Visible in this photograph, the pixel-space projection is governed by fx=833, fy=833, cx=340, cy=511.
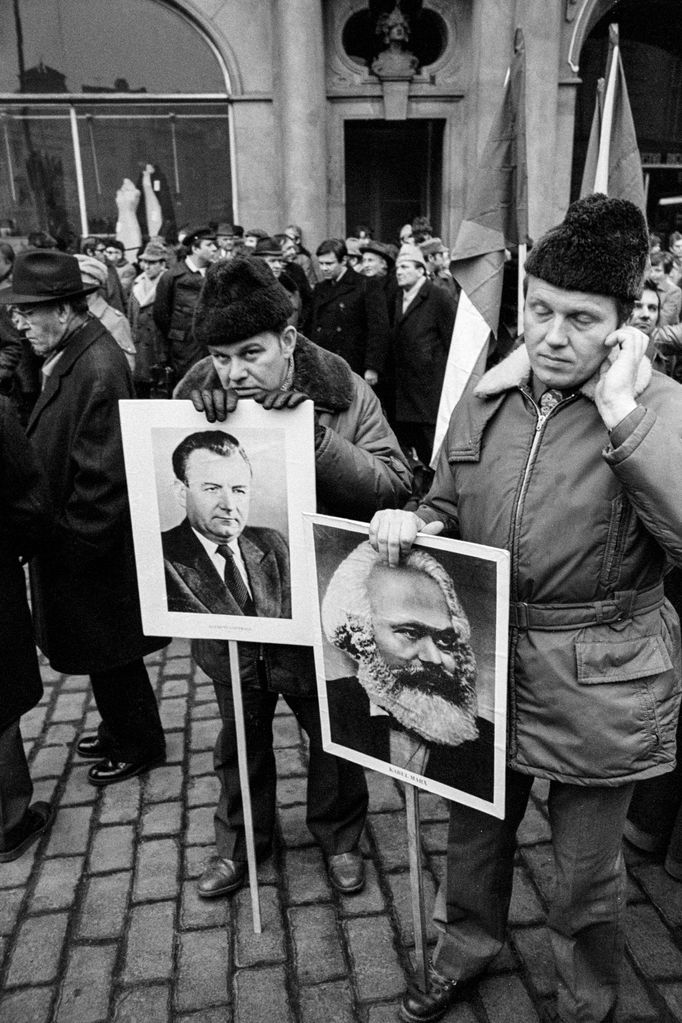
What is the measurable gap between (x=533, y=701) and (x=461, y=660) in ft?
0.73

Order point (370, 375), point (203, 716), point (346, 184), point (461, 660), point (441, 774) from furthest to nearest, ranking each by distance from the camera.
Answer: point (346, 184), point (370, 375), point (203, 716), point (441, 774), point (461, 660)

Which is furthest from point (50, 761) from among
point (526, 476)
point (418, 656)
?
point (526, 476)

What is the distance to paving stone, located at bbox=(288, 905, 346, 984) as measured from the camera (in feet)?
8.60

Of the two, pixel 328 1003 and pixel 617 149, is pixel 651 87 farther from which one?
pixel 328 1003

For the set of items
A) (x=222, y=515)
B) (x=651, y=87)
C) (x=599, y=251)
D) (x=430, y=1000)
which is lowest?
(x=430, y=1000)

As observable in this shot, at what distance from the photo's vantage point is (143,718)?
12.1ft

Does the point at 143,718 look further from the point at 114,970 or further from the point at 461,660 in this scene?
the point at 461,660

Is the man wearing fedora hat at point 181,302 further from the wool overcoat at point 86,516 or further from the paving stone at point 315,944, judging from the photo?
the paving stone at point 315,944

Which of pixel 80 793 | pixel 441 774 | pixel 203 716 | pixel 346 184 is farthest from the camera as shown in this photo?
pixel 346 184

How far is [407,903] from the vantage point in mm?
2898

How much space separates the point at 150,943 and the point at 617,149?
12.5ft

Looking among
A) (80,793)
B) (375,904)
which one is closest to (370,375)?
(80,793)

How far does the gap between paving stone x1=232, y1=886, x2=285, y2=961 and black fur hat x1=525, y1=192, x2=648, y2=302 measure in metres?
2.23

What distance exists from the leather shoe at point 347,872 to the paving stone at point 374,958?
127mm
